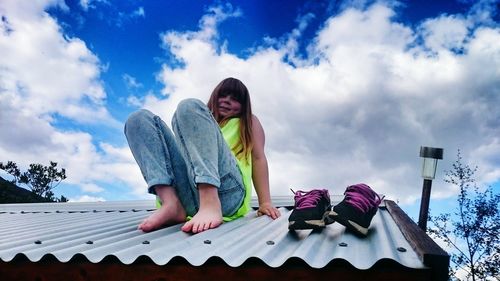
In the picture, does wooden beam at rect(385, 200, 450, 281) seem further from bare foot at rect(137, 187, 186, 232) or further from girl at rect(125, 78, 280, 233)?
bare foot at rect(137, 187, 186, 232)

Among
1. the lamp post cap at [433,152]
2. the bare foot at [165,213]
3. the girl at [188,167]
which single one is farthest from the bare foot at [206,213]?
the lamp post cap at [433,152]

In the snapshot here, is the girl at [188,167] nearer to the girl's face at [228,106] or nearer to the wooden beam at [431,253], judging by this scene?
the girl's face at [228,106]

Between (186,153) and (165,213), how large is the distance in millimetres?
322

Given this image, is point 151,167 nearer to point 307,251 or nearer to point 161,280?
point 161,280

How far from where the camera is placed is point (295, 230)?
81.6 inches

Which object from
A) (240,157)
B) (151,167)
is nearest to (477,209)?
(240,157)

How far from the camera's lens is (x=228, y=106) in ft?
9.39

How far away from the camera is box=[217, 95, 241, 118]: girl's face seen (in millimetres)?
2855

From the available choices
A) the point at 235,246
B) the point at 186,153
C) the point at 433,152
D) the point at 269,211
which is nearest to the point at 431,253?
the point at 235,246

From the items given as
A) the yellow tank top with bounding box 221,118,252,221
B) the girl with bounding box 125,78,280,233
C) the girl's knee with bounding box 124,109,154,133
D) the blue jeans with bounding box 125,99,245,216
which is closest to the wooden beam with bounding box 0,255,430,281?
the girl with bounding box 125,78,280,233

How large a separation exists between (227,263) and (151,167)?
87 cm

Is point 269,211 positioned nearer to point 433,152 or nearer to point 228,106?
point 228,106

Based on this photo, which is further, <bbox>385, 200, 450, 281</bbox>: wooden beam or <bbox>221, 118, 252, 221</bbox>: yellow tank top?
<bbox>221, 118, 252, 221</bbox>: yellow tank top

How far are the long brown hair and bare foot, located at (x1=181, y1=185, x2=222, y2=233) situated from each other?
641 millimetres
